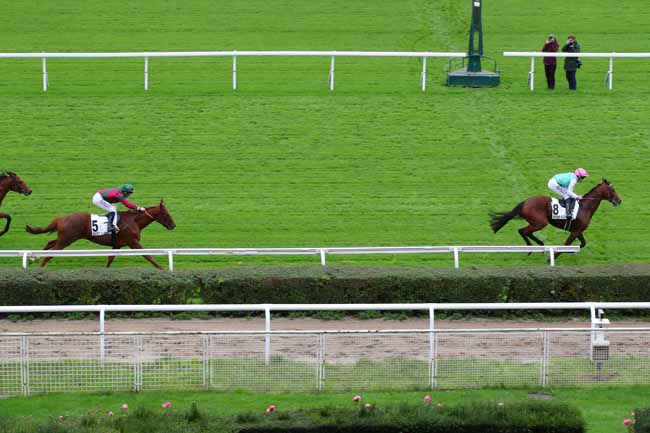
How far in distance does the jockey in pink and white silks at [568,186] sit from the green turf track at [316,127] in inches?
27.0

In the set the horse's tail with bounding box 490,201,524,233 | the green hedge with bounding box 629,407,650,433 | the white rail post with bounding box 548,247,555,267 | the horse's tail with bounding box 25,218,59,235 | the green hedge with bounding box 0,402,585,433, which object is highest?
the horse's tail with bounding box 490,201,524,233

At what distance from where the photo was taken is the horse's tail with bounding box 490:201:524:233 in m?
16.2

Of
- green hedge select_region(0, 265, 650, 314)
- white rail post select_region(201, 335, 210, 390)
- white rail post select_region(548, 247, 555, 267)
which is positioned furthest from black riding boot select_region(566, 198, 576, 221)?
white rail post select_region(201, 335, 210, 390)

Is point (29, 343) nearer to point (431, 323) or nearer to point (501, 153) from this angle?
point (431, 323)

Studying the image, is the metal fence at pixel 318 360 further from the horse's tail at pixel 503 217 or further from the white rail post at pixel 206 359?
the horse's tail at pixel 503 217

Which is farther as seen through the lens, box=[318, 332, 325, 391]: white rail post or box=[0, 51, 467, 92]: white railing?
box=[0, 51, 467, 92]: white railing

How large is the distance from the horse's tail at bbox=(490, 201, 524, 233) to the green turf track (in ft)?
1.11

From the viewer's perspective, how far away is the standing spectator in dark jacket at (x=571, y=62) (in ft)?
71.5

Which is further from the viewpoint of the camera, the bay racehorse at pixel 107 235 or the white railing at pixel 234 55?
the white railing at pixel 234 55

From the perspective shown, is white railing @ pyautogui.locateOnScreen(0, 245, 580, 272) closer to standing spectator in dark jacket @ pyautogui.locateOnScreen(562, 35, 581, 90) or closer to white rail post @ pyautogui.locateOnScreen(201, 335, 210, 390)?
white rail post @ pyautogui.locateOnScreen(201, 335, 210, 390)

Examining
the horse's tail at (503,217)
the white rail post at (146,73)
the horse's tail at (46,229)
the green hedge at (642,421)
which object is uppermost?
the white rail post at (146,73)

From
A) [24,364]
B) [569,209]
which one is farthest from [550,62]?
[24,364]

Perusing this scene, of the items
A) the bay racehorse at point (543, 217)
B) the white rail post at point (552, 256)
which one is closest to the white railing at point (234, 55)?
the bay racehorse at point (543, 217)

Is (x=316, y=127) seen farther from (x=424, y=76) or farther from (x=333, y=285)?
(x=333, y=285)
